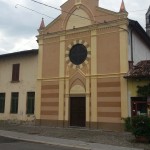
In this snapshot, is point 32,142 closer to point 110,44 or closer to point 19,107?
point 110,44

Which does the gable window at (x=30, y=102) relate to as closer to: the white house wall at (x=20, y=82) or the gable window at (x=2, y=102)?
the white house wall at (x=20, y=82)

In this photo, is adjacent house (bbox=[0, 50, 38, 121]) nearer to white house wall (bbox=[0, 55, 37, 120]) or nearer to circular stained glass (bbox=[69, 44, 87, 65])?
white house wall (bbox=[0, 55, 37, 120])

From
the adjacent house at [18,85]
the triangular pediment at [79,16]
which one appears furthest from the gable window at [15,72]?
the triangular pediment at [79,16]

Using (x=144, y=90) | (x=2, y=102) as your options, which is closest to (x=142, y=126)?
(x=144, y=90)

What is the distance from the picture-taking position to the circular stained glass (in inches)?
932

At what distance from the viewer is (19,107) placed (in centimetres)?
2698

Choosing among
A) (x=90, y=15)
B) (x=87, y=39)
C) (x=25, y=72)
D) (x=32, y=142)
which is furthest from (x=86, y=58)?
(x=32, y=142)

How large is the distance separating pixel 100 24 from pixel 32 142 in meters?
11.1

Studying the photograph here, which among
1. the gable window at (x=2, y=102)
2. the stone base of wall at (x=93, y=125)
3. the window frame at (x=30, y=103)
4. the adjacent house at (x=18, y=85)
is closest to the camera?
the stone base of wall at (x=93, y=125)

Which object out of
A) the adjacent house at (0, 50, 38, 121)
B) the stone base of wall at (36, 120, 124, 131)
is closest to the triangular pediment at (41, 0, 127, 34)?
the adjacent house at (0, 50, 38, 121)

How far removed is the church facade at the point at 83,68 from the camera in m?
21.6

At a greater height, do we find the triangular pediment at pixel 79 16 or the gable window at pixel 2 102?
the triangular pediment at pixel 79 16

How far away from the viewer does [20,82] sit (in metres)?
27.4

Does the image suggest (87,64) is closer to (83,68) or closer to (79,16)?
(83,68)
